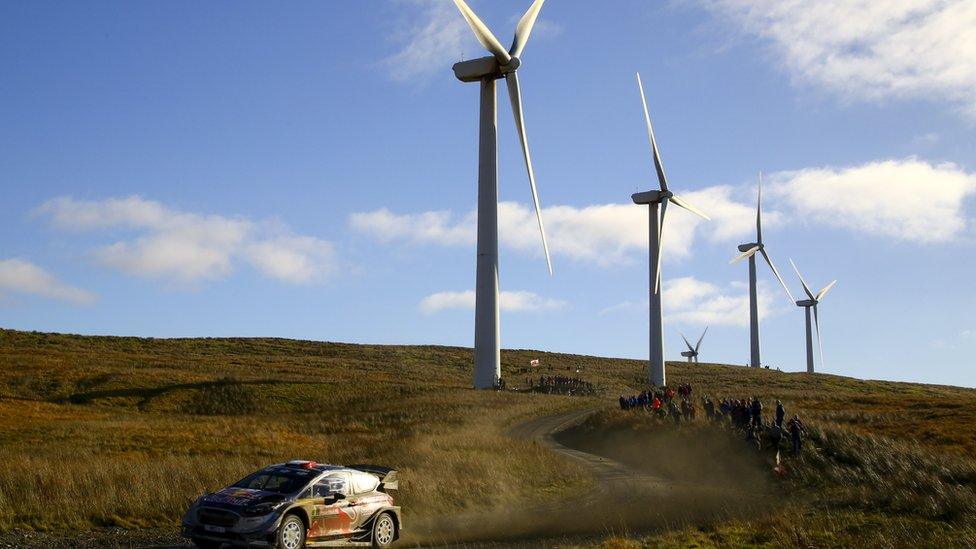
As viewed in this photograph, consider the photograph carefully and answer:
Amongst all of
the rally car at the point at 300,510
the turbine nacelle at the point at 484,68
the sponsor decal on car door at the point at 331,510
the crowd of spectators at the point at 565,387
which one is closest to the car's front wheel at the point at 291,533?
the rally car at the point at 300,510

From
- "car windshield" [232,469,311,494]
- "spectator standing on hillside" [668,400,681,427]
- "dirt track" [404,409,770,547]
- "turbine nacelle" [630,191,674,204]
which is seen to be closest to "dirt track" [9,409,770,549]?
"dirt track" [404,409,770,547]

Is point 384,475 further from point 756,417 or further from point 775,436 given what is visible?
point 756,417

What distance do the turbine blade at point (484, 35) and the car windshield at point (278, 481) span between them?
55874 mm

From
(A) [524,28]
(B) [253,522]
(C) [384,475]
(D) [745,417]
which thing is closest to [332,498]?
(B) [253,522]

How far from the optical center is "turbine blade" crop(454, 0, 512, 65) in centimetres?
6956

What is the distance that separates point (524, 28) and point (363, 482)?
6161 centimetres

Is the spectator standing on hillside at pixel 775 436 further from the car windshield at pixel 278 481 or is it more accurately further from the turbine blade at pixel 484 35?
the turbine blade at pixel 484 35

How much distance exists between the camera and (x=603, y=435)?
4944 centimetres

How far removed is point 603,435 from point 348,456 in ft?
60.2

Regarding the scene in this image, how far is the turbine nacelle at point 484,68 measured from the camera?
72.9 m

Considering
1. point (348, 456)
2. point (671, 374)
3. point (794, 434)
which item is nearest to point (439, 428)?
point (348, 456)

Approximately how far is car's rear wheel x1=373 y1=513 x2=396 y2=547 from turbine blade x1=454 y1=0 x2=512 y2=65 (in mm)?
55550

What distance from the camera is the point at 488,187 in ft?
235

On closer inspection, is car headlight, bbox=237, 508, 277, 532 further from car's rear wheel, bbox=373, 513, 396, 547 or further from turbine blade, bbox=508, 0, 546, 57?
turbine blade, bbox=508, 0, 546, 57
